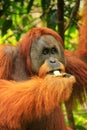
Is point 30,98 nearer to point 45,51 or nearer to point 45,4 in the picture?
point 45,51

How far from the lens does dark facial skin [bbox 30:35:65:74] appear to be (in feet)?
16.1

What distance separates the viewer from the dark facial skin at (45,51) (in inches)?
193

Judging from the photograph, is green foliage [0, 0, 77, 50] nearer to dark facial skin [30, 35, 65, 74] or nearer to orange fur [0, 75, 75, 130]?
dark facial skin [30, 35, 65, 74]

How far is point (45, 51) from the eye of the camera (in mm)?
4934

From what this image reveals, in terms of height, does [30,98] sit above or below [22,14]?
below

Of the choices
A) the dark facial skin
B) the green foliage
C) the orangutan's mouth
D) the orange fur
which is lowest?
the orange fur

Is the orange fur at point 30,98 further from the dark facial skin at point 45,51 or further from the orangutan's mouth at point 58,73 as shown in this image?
the dark facial skin at point 45,51

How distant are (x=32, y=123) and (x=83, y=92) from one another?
84 centimetres

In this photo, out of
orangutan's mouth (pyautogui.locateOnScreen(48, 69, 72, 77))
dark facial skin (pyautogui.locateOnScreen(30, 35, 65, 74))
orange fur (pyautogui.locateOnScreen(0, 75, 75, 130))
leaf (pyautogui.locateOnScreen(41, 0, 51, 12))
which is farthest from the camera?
leaf (pyautogui.locateOnScreen(41, 0, 51, 12))

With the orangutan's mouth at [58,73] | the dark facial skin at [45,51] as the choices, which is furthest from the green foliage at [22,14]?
the orangutan's mouth at [58,73]

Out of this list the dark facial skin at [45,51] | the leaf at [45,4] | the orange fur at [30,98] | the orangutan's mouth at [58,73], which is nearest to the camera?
the orange fur at [30,98]

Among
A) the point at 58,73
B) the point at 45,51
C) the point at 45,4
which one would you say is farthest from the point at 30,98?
the point at 45,4

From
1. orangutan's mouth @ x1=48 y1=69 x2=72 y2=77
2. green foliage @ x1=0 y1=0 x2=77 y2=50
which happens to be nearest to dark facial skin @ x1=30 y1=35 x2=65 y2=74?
orangutan's mouth @ x1=48 y1=69 x2=72 y2=77

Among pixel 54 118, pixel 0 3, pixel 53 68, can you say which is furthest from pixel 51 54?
pixel 0 3
